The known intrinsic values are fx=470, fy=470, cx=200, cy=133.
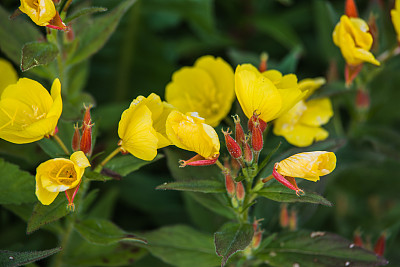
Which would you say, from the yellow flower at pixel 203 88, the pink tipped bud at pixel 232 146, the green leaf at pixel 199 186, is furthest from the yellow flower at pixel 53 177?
the yellow flower at pixel 203 88

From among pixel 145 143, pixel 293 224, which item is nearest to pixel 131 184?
pixel 293 224

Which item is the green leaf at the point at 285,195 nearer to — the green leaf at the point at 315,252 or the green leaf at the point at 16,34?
the green leaf at the point at 315,252

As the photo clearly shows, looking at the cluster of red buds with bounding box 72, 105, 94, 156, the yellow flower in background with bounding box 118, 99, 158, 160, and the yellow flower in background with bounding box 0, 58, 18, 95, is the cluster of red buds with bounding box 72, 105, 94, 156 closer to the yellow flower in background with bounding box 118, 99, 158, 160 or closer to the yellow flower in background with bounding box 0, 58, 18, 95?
the yellow flower in background with bounding box 118, 99, 158, 160

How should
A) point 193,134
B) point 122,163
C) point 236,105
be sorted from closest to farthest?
point 193,134 → point 122,163 → point 236,105

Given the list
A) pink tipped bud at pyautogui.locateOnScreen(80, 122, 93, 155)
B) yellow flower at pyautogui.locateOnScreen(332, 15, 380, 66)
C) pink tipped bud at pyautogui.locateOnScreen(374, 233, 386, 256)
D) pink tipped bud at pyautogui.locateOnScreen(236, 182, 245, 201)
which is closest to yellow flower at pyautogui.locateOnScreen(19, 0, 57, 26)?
pink tipped bud at pyautogui.locateOnScreen(80, 122, 93, 155)

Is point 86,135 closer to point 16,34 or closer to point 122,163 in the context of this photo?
point 122,163

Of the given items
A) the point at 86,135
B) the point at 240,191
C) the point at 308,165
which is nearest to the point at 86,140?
the point at 86,135
